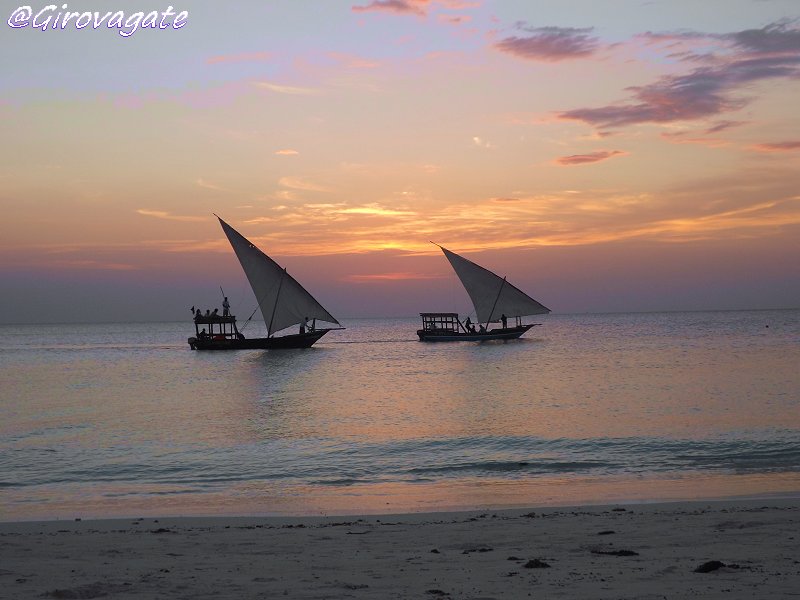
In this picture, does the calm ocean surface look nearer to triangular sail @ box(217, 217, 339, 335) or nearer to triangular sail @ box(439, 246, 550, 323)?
triangular sail @ box(217, 217, 339, 335)

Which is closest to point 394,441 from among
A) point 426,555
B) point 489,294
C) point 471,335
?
point 426,555

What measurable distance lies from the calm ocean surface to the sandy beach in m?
1.69

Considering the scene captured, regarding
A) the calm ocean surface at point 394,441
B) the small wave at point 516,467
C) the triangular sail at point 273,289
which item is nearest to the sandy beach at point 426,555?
the calm ocean surface at point 394,441

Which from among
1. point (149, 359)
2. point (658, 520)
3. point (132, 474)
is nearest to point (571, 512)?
point (658, 520)

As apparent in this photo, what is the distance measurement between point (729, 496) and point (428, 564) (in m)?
6.46

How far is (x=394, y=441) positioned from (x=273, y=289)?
3927cm

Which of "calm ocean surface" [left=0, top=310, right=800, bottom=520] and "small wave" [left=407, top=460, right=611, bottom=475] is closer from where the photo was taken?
"calm ocean surface" [left=0, top=310, right=800, bottom=520]

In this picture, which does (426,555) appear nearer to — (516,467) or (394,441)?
(516,467)

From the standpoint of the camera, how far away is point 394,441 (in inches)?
766

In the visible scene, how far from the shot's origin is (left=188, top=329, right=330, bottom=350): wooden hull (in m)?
63.4

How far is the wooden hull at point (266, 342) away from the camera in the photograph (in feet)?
208

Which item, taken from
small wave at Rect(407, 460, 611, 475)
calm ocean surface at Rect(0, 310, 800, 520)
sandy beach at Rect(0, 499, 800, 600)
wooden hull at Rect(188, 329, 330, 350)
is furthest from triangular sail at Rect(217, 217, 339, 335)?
sandy beach at Rect(0, 499, 800, 600)

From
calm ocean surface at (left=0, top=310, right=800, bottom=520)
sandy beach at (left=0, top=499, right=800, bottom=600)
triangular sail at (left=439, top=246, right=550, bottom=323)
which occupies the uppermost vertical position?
triangular sail at (left=439, top=246, right=550, bottom=323)

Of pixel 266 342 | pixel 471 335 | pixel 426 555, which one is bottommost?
pixel 426 555
